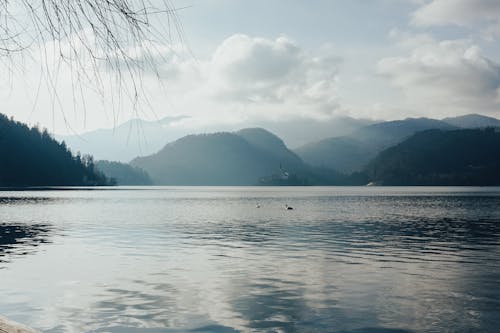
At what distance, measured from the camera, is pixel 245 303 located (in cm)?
2514

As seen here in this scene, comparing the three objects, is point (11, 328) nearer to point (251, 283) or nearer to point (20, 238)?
point (251, 283)

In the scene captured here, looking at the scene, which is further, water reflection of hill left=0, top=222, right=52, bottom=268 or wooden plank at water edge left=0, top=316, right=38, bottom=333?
water reflection of hill left=0, top=222, right=52, bottom=268

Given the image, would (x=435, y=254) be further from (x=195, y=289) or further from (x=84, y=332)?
(x=84, y=332)

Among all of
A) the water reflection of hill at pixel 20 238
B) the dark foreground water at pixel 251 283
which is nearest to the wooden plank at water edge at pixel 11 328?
the dark foreground water at pixel 251 283

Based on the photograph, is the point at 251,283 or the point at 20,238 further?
the point at 20,238

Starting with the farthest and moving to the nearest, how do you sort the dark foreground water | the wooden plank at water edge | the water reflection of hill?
the water reflection of hill → the dark foreground water → the wooden plank at water edge

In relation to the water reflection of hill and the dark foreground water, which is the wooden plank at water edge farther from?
the water reflection of hill

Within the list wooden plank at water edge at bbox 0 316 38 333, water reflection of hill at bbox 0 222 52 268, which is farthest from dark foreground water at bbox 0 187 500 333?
wooden plank at water edge at bbox 0 316 38 333

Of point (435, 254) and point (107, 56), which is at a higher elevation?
point (107, 56)

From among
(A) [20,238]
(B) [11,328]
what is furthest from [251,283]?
(A) [20,238]

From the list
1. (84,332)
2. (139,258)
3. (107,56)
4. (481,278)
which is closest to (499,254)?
(481,278)

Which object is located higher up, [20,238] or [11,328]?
[11,328]

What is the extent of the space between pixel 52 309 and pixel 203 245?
90.8 ft

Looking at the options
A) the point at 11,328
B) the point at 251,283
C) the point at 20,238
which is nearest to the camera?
the point at 11,328
